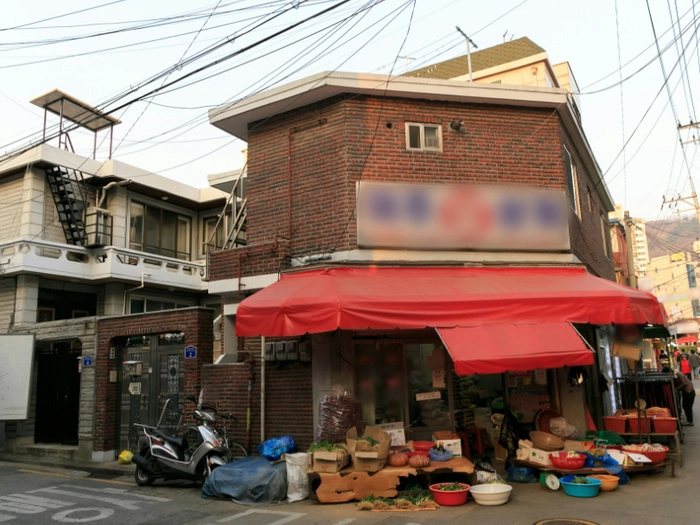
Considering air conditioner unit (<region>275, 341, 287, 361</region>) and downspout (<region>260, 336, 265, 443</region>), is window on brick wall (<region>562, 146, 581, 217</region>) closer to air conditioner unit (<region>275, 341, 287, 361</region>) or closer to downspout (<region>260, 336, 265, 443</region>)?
air conditioner unit (<region>275, 341, 287, 361</region>)

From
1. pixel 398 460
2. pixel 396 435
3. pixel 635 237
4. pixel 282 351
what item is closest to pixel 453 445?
pixel 398 460

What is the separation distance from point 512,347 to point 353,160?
4633 millimetres

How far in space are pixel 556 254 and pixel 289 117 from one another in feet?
20.1

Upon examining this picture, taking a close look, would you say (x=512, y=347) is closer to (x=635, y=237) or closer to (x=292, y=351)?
(x=292, y=351)

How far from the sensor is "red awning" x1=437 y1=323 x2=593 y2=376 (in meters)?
8.09

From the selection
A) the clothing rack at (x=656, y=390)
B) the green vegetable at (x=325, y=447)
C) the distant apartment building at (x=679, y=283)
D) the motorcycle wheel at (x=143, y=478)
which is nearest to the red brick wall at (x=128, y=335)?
the motorcycle wheel at (x=143, y=478)

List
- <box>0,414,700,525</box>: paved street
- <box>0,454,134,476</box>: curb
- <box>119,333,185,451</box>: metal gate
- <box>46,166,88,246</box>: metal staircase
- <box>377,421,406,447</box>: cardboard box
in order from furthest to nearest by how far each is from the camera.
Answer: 1. <box>46,166,88,246</box>: metal staircase
2. <box>119,333,185,451</box>: metal gate
3. <box>0,454,134,476</box>: curb
4. <box>377,421,406,447</box>: cardboard box
5. <box>0,414,700,525</box>: paved street

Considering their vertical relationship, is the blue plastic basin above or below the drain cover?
above

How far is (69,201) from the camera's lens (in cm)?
1794

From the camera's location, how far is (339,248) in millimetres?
10375

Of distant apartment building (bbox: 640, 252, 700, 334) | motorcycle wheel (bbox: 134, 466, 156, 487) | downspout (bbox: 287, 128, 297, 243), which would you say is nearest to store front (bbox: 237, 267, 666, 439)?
downspout (bbox: 287, 128, 297, 243)

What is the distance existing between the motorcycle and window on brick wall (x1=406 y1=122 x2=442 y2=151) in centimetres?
648

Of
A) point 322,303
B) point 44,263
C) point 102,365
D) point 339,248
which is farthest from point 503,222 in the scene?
point 44,263

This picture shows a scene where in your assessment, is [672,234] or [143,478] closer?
[143,478]
